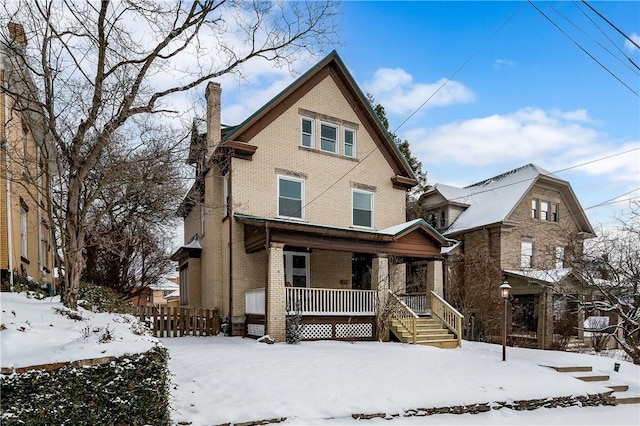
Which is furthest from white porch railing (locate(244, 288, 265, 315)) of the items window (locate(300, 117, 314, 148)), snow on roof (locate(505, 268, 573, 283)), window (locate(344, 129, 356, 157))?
snow on roof (locate(505, 268, 573, 283))

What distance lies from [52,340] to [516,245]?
2378 centimetres

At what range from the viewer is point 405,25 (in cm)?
1257

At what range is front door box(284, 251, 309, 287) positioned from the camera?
16.7 m

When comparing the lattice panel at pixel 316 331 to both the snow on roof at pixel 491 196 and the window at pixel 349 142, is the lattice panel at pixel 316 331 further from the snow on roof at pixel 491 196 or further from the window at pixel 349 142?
the snow on roof at pixel 491 196

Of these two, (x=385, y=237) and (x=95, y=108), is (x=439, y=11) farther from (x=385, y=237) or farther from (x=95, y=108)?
(x=95, y=108)

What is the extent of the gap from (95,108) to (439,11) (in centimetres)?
929

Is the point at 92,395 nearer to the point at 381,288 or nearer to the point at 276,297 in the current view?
the point at 276,297

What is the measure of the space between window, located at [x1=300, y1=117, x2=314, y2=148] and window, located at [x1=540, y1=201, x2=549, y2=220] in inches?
650

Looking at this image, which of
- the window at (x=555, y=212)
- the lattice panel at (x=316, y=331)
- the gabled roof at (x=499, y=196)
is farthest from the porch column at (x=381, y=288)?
the window at (x=555, y=212)

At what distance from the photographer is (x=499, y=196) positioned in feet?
86.6

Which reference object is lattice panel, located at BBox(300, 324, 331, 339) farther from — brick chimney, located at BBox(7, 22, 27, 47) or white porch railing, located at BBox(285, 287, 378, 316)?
brick chimney, located at BBox(7, 22, 27, 47)

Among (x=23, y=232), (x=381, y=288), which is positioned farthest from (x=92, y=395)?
(x=381, y=288)

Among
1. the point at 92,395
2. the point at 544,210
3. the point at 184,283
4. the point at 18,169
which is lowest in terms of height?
the point at 184,283

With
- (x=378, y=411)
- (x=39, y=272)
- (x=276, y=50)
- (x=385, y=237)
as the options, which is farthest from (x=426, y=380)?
(x=39, y=272)
